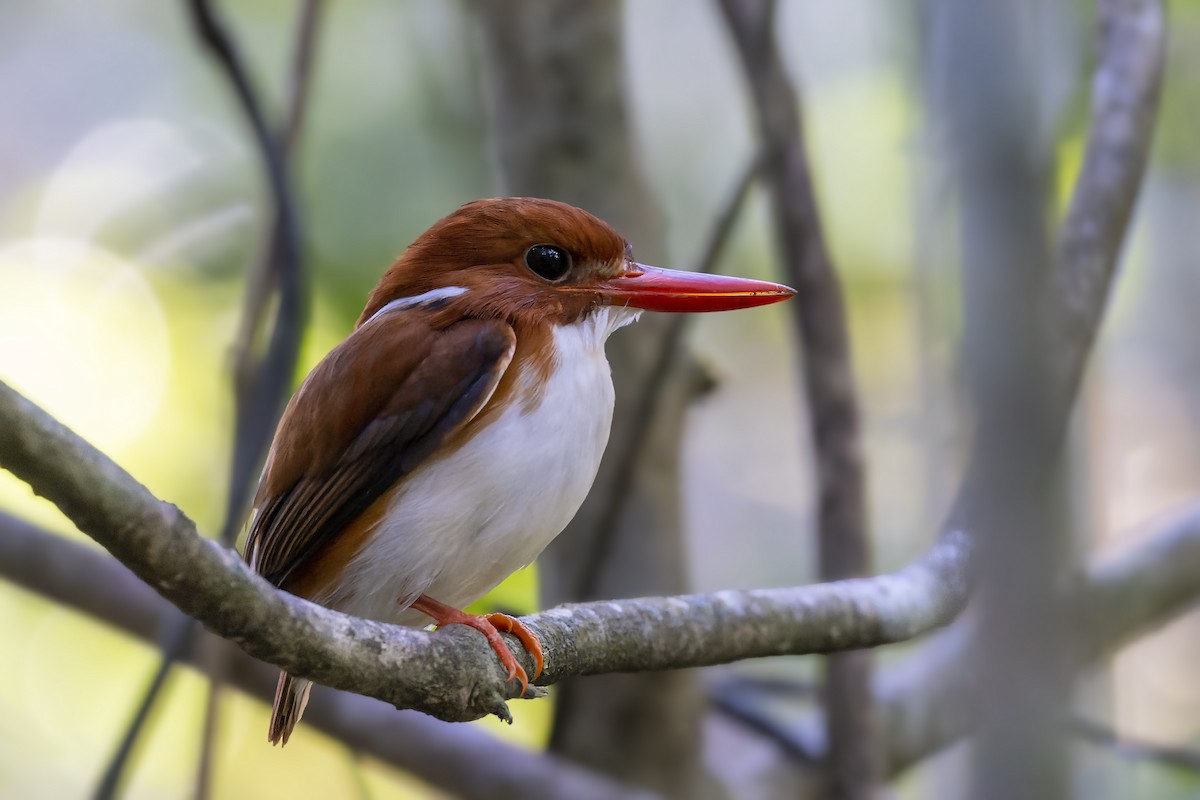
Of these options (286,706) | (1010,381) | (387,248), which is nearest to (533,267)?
(286,706)

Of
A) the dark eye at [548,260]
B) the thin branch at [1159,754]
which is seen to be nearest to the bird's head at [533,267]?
the dark eye at [548,260]

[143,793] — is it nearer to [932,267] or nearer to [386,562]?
[386,562]

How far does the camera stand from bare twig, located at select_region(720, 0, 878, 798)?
7.02ft

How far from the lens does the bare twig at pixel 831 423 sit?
2.14 m

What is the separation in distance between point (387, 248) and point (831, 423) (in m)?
1.91

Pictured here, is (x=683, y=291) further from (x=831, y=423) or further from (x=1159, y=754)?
(x=1159, y=754)

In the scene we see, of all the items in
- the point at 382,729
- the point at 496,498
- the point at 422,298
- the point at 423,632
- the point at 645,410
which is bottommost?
the point at 423,632

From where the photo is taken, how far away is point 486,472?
4.23ft

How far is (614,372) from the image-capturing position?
90.0 inches

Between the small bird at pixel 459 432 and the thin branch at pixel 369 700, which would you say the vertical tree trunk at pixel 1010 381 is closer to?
the small bird at pixel 459 432

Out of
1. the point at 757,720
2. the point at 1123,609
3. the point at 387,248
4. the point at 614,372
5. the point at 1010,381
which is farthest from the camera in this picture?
the point at 387,248

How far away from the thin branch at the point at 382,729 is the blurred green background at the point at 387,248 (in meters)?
0.71

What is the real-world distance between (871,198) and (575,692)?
120 inches

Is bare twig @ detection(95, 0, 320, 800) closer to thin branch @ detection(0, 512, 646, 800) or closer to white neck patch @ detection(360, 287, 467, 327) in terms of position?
thin branch @ detection(0, 512, 646, 800)
